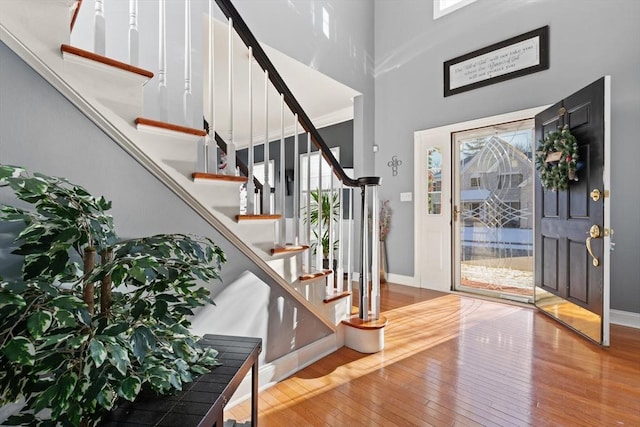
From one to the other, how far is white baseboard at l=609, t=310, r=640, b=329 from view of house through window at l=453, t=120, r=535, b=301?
76 cm

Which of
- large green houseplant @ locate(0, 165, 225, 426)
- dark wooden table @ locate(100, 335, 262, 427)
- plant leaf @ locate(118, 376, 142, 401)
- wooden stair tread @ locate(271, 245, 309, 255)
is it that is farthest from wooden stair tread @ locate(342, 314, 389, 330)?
plant leaf @ locate(118, 376, 142, 401)

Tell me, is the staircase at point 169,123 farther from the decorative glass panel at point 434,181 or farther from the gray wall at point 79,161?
the decorative glass panel at point 434,181

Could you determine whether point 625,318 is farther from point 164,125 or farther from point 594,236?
point 164,125

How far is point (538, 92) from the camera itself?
3367 mm

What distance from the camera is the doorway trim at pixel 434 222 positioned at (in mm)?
4062

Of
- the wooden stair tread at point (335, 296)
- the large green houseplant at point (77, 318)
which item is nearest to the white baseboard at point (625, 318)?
the wooden stair tread at point (335, 296)

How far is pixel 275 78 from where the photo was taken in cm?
180

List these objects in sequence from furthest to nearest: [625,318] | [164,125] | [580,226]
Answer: [625,318]
[580,226]
[164,125]

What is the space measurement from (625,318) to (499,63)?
2.78 metres

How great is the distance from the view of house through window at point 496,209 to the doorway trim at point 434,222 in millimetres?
119

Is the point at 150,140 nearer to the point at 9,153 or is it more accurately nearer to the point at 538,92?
the point at 9,153

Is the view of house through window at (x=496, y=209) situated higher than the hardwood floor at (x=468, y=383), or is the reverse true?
the view of house through window at (x=496, y=209)

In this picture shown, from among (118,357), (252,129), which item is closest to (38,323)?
(118,357)

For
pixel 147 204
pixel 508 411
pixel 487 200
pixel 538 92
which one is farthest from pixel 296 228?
pixel 538 92
